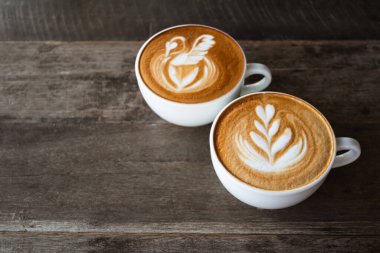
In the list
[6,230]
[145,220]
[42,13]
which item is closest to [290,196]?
[145,220]

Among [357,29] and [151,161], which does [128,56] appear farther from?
[357,29]

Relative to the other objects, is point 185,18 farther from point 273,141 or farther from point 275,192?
point 275,192

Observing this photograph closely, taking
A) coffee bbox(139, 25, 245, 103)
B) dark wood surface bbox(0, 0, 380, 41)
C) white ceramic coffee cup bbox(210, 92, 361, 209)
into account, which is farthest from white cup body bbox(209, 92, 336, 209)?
dark wood surface bbox(0, 0, 380, 41)

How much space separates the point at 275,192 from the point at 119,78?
1.63 ft

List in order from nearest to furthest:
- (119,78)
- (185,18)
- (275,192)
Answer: (275,192)
(119,78)
(185,18)

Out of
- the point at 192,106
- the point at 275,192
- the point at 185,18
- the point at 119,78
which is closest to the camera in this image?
the point at 275,192

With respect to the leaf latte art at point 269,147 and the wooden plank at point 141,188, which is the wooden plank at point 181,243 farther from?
the leaf latte art at point 269,147

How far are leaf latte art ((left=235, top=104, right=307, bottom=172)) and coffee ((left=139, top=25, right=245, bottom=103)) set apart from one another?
11 centimetres

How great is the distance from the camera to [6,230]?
0.78m

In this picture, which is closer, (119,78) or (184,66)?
(184,66)

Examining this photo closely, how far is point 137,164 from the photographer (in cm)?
86

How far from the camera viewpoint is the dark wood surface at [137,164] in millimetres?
772

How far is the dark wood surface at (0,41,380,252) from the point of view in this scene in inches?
30.4

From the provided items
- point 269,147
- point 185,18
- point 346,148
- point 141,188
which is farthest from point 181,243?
point 185,18
